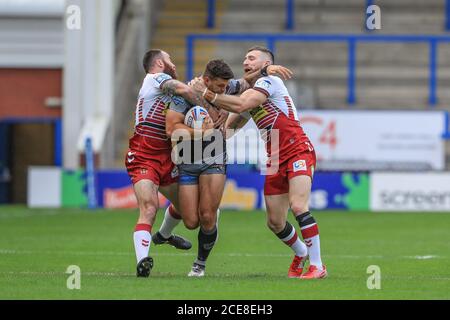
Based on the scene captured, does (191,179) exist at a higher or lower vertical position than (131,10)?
lower

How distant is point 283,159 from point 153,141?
4.45 feet

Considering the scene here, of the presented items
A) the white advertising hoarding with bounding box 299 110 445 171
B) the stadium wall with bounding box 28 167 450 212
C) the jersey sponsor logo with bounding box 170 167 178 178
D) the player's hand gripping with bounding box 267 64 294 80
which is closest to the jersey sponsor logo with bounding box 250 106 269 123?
the player's hand gripping with bounding box 267 64 294 80

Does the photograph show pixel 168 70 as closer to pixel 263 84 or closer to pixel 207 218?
pixel 263 84

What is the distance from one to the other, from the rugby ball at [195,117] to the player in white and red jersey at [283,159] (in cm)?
48

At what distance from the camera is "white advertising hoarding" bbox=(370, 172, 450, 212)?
1040 inches

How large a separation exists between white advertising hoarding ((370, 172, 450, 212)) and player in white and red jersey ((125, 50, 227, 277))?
539 inches

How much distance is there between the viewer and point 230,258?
16.0 m

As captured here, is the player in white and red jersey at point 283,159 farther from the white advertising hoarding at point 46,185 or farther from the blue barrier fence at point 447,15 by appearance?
the blue barrier fence at point 447,15

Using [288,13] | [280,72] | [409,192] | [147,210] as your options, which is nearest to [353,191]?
[409,192]
